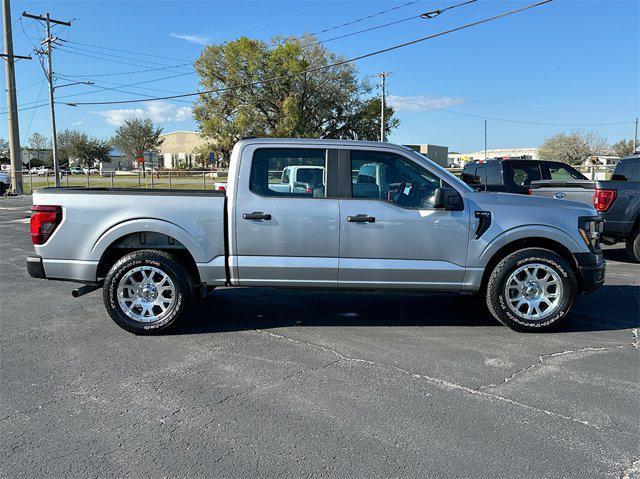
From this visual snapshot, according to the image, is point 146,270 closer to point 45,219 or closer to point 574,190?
point 45,219

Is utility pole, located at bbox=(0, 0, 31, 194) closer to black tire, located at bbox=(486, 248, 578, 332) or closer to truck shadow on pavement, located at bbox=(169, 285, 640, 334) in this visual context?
truck shadow on pavement, located at bbox=(169, 285, 640, 334)

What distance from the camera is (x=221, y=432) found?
319cm

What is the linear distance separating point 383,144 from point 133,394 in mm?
3302

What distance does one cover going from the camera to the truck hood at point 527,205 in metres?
5.02

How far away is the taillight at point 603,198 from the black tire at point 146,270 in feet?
24.5

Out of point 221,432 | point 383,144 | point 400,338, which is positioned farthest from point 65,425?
point 383,144

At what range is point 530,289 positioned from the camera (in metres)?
5.07

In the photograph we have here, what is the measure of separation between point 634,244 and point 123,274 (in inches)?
345

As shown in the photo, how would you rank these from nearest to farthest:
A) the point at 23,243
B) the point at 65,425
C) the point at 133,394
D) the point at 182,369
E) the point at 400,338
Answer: the point at 65,425 → the point at 133,394 → the point at 182,369 → the point at 400,338 → the point at 23,243

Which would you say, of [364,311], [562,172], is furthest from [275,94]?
[364,311]

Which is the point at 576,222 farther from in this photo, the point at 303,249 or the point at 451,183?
the point at 303,249

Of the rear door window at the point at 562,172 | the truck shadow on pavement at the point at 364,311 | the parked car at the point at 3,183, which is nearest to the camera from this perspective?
the truck shadow on pavement at the point at 364,311

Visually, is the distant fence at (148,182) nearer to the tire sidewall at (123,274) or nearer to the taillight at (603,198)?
the taillight at (603,198)

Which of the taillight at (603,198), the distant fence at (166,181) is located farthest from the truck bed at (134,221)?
the distant fence at (166,181)
